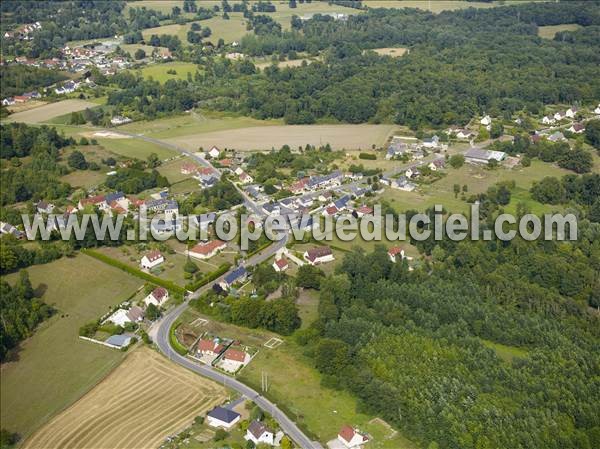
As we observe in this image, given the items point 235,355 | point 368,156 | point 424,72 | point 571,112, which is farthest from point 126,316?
point 424,72

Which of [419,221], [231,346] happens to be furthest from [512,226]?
[231,346]

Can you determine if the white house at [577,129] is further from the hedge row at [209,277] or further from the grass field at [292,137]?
the hedge row at [209,277]

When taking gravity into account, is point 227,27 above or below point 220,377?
above

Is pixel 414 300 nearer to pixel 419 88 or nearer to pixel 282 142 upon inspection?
pixel 282 142

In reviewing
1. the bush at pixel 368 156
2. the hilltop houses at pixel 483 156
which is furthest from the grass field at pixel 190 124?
the hilltop houses at pixel 483 156

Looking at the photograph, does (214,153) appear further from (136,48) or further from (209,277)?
(136,48)

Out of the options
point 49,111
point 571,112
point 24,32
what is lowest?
point 571,112
